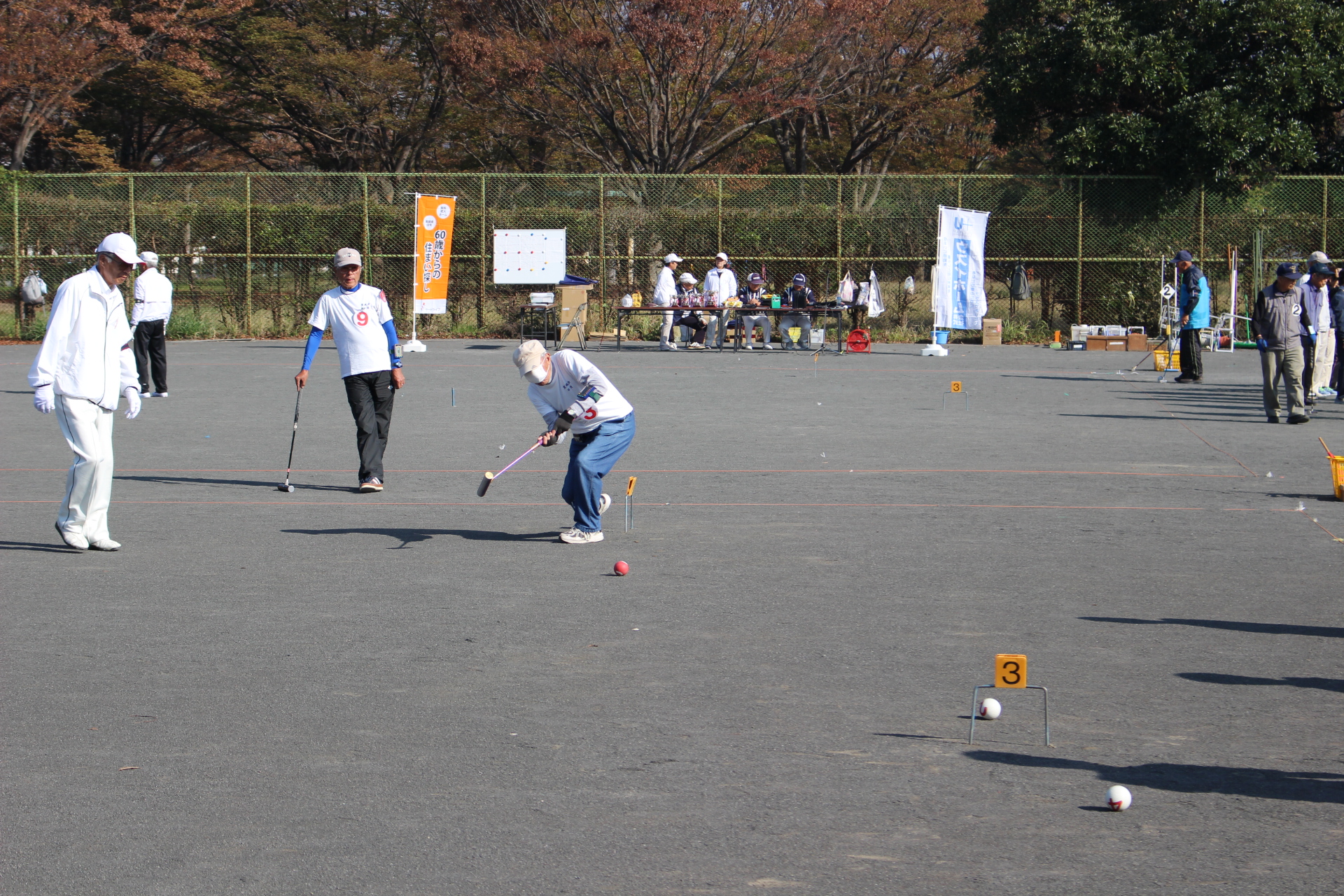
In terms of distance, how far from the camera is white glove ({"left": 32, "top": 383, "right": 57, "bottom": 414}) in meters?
8.81

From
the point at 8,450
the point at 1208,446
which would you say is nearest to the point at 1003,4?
the point at 1208,446

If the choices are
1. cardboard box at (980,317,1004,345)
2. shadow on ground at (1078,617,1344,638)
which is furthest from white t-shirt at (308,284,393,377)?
cardboard box at (980,317,1004,345)

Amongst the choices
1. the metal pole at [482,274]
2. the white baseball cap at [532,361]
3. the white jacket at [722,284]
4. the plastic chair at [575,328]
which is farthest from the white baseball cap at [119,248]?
the metal pole at [482,274]

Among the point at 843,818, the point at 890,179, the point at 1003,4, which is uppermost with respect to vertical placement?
the point at 1003,4

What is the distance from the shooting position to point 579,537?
938 cm

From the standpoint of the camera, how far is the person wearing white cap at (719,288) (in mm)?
26609

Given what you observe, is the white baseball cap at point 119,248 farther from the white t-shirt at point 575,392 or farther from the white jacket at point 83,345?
the white t-shirt at point 575,392

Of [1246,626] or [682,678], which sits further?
[1246,626]

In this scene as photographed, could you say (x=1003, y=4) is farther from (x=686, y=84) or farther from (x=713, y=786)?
(x=713, y=786)

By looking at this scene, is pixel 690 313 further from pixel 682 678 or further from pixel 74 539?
pixel 682 678

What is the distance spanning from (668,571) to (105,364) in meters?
4.07

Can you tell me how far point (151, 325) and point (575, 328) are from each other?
10.5 m

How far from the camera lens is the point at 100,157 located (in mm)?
41062

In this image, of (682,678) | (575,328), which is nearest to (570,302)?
(575,328)
